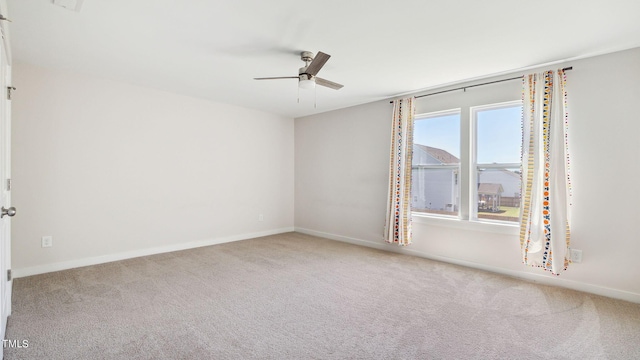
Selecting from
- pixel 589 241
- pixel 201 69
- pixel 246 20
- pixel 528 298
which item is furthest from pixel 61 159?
pixel 589 241

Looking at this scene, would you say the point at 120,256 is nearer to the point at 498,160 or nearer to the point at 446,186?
the point at 446,186

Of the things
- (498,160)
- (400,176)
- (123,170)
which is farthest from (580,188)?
(123,170)

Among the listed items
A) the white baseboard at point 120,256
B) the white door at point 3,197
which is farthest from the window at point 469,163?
the white door at point 3,197

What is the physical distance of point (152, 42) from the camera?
2748 mm

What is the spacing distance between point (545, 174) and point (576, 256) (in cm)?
89

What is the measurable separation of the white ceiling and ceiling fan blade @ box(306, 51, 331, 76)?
8.2 inches

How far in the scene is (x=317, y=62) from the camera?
2672mm

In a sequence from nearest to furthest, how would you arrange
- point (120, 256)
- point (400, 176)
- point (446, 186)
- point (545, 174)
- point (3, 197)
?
point (3, 197) → point (545, 174) → point (120, 256) → point (446, 186) → point (400, 176)

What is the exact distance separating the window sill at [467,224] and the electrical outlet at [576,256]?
506 millimetres

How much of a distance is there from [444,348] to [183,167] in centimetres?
415

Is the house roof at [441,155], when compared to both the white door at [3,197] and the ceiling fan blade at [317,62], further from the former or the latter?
the white door at [3,197]

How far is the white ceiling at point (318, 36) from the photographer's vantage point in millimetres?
2188

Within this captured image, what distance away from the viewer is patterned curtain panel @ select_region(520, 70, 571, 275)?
305cm

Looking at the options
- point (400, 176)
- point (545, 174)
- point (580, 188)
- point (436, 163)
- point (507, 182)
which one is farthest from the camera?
point (400, 176)
